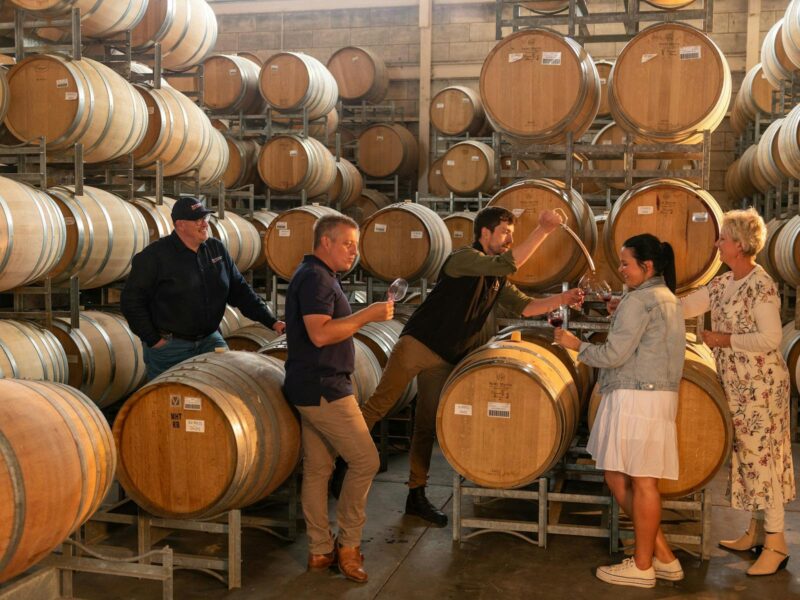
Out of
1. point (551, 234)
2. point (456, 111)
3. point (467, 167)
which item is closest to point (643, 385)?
point (551, 234)

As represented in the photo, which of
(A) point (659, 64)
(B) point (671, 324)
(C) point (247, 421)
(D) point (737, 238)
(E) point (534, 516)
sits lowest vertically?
(E) point (534, 516)

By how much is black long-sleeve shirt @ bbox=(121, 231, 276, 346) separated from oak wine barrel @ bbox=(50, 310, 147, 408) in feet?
5.01

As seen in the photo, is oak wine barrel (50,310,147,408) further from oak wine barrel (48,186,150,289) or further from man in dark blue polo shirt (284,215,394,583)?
man in dark blue polo shirt (284,215,394,583)

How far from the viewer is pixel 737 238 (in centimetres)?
435

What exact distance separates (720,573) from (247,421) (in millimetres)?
2517

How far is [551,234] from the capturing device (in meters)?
5.33

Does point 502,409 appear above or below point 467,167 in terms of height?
below

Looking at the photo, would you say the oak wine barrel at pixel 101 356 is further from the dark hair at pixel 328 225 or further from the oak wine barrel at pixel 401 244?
the dark hair at pixel 328 225

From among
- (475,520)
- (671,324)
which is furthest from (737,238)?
(475,520)

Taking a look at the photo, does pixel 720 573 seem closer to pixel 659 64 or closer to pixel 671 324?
pixel 671 324

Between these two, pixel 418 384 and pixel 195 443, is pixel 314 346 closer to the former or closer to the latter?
pixel 195 443

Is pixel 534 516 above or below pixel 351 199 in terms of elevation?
below

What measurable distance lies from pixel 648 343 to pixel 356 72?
385 inches

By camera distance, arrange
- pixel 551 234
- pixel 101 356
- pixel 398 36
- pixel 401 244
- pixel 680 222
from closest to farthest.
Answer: pixel 680 222
pixel 551 234
pixel 101 356
pixel 401 244
pixel 398 36
